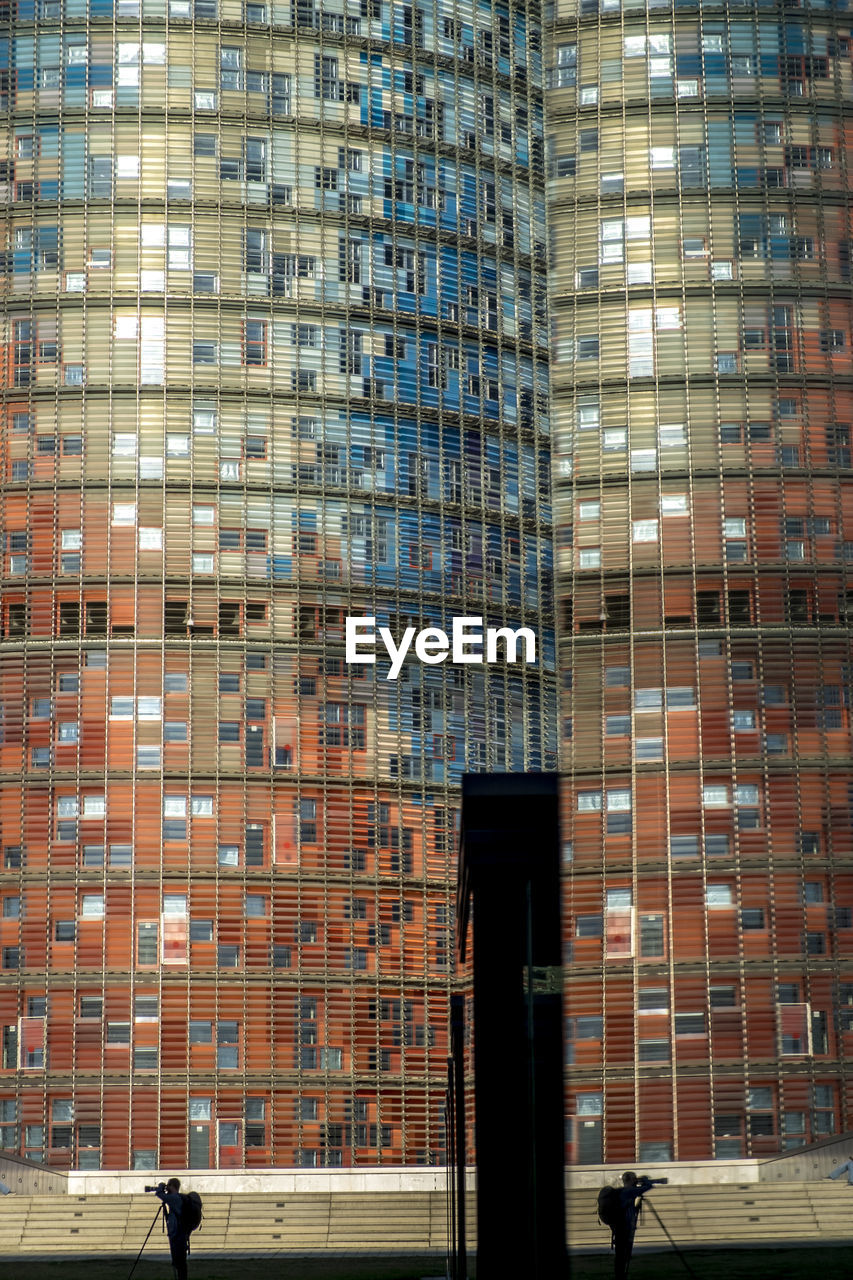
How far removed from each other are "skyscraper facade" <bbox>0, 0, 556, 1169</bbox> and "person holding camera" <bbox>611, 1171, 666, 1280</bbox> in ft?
254

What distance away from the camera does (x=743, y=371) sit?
128 m

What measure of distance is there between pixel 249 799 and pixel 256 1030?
12706 mm

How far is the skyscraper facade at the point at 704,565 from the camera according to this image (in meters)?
118

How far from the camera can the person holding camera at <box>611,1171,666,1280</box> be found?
1206 inches

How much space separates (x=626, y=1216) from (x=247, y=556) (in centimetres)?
8615

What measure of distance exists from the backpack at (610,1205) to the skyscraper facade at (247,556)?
269ft

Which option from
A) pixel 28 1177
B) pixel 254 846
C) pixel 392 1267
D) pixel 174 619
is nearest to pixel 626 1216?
pixel 392 1267

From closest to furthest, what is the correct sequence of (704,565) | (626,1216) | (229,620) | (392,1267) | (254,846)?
(626,1216) < (392,1267) < (254,846) < (229,620) < (704,565)

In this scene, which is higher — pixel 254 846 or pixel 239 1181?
pixel 254 846

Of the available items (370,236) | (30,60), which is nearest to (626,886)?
(370,236)

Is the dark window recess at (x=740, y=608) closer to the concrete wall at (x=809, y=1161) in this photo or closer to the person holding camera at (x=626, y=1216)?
the concrete wall at (x=809, y=1161)

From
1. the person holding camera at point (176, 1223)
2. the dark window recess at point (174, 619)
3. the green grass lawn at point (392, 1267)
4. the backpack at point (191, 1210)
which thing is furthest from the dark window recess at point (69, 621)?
the backpack at point (191, 1210)

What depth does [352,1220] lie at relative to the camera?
317 feet

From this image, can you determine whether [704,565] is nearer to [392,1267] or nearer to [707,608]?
[707,608]
